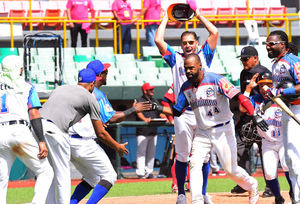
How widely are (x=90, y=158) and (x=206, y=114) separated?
1.41m

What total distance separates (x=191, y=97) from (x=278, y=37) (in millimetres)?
1195

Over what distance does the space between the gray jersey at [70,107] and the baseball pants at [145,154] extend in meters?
6.69

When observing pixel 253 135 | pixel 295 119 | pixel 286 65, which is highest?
pixel 286 65

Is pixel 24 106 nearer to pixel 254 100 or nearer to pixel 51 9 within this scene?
pixel 254 100

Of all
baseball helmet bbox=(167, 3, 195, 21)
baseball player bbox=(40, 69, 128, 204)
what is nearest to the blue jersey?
baseball player bbox=(40, 69, 128, 204)

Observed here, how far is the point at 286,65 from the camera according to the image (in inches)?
304

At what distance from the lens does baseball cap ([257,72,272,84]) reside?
9273 millimetres

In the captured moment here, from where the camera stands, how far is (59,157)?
7727 mm

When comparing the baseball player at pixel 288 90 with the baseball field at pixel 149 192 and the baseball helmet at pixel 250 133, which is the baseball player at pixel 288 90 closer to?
the baseball field at pixel 149 192

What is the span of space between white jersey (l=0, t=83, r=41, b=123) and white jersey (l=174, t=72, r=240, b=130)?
165cm

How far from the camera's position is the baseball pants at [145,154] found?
1438 centimetres

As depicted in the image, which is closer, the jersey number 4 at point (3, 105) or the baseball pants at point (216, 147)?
the jersey number 4 at point (3, 105)

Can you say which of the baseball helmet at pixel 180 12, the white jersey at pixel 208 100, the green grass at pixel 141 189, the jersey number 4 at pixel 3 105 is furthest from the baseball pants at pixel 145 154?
the jersey number 4 at pixel 3 105

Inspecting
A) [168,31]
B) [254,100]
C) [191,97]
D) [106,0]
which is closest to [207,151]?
[191,97]
